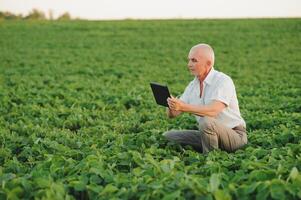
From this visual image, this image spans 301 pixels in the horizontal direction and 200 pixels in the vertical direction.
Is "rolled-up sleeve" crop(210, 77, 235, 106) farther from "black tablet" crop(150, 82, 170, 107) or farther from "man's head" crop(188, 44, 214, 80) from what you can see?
"black tablet" crop(150, 82, 170, 107)

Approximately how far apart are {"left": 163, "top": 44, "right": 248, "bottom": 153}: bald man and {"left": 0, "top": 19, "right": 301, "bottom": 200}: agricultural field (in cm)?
24

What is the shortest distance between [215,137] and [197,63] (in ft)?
3.23

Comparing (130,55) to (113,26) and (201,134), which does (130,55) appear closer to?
(113,26)

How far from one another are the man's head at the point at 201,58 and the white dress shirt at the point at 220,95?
0.11m

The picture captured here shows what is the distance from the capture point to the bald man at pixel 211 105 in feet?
20.7

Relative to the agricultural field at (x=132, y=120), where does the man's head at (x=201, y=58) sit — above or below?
above

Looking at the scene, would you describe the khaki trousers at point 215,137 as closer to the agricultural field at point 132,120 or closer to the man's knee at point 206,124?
the man's knee at point 206,124

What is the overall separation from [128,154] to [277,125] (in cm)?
358

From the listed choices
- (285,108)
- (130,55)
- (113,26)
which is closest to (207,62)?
(285,108)

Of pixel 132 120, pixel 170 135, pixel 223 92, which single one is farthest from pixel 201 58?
pixel 132 120

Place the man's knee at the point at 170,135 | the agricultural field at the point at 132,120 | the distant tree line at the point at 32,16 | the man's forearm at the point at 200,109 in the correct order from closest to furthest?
the agricultural field at the point at 132,120 < the man's forearm at the point at 200,109 < the man's knee at the point at 170,135 < the distant tree line at the point at 32,16

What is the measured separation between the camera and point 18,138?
772cm

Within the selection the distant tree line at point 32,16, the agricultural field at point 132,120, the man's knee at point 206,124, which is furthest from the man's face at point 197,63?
the distant tree line at point 32,16

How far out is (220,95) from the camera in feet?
20.8
